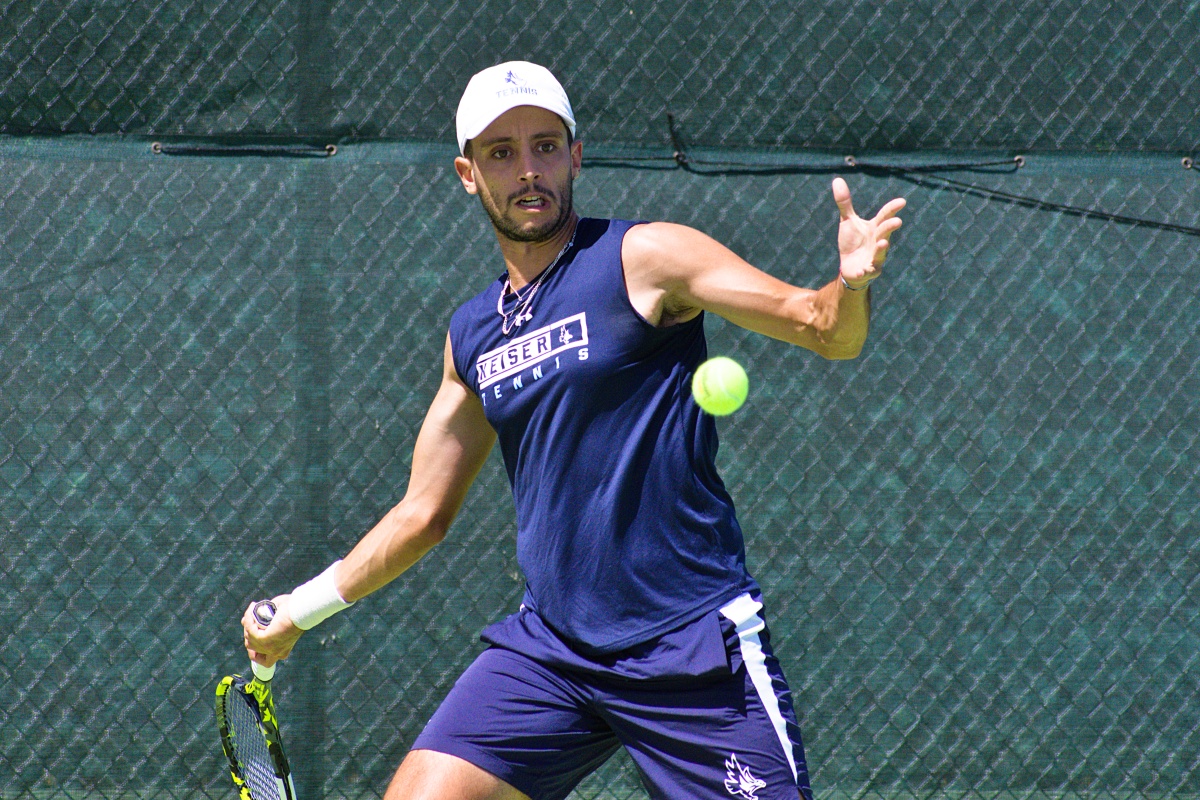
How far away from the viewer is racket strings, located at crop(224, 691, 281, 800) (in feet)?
8.25

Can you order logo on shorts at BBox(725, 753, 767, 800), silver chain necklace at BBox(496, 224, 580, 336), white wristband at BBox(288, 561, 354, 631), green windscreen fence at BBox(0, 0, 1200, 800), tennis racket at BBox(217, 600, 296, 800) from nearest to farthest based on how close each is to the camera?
logo on shorts at BBox(725, 753, 767, 800)
silver chain necklace at BBox(496, 224, 580, 336)
white wristband at BBox(288, 561, 354, 631)
tennis racket at BBox(217, 600, 296, 800)
green windscreen fence at BBox(0, 0, 1200, 800)

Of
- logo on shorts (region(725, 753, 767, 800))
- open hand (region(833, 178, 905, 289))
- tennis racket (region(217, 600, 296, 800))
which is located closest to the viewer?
open hand (region(833, 178, 905, 289))

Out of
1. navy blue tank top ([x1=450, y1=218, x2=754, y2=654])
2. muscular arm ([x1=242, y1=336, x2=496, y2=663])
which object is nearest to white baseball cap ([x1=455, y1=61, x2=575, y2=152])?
navy blue tank top ([x1=450, y1=218, x2=754, y2=654])

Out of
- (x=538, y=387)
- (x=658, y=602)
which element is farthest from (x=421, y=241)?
(x=658, y=602)

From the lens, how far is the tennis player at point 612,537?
6.06ft

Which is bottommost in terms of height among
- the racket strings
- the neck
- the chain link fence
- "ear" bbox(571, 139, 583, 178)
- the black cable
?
the racket strings

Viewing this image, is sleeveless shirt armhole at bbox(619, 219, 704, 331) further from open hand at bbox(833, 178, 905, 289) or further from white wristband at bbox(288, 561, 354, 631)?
white wristband at bbox(288, 561, 354, 631)

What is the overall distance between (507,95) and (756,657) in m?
1.01

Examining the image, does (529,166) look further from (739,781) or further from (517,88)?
(739,781)

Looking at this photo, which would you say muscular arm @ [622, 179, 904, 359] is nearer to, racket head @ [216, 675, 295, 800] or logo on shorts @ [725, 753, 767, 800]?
logo on shorts @ [725, 753, 767, 800]

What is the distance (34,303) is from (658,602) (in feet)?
7.97

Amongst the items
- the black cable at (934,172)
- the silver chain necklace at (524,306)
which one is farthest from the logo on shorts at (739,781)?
the black cable at (934,172)

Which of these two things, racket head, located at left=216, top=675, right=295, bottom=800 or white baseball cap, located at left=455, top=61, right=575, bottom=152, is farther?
racket head, located at left=216, top=675, right=295, bottom=800

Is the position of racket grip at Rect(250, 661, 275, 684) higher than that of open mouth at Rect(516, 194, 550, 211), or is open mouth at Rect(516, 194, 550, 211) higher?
open mouth at Rect(516, 194, 550, 211)
